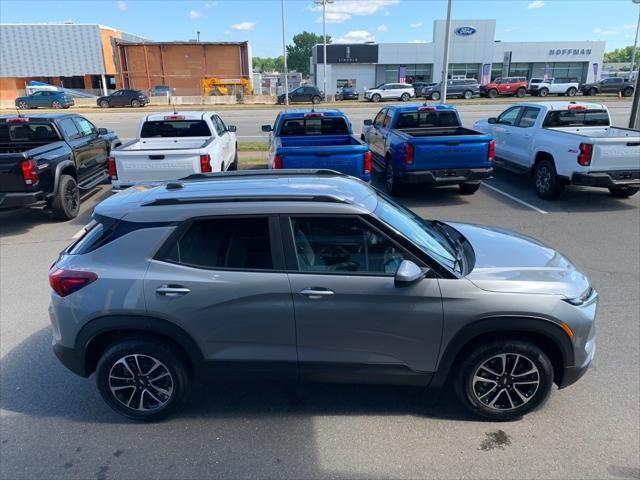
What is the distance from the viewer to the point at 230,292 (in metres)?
3.10

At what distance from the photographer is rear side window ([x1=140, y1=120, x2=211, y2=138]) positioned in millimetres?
9758

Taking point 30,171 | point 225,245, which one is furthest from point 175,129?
point 225,245

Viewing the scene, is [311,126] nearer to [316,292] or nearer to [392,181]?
[392,181]

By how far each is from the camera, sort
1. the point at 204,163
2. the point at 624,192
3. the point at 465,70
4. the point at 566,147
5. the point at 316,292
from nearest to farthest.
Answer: the point at 316,292 → the point at 204,163 → the point at 566,147 → the point at 624,192 → the point at 465,70

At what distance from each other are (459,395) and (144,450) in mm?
2169

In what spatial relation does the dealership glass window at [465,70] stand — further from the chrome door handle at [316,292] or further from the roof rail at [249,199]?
Result: the chrome door handle at [316,292]

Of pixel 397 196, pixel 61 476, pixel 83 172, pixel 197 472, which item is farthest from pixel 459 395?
pixel 83 172

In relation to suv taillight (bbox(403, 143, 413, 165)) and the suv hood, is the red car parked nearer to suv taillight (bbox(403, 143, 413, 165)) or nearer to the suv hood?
suv taillight (bbox(403, 143, 413, 165))

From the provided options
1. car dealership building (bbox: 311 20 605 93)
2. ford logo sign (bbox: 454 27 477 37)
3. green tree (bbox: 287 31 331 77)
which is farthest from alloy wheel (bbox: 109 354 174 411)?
green tree (bbox: 287 31 331 77)

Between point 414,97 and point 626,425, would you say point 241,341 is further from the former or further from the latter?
point 414,97

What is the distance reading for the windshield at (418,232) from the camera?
3.27 meters

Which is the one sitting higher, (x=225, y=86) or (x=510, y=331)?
(x=225, y=86)

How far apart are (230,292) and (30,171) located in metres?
Result: 6.27

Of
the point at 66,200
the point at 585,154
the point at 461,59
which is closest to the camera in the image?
the point at 66,200
